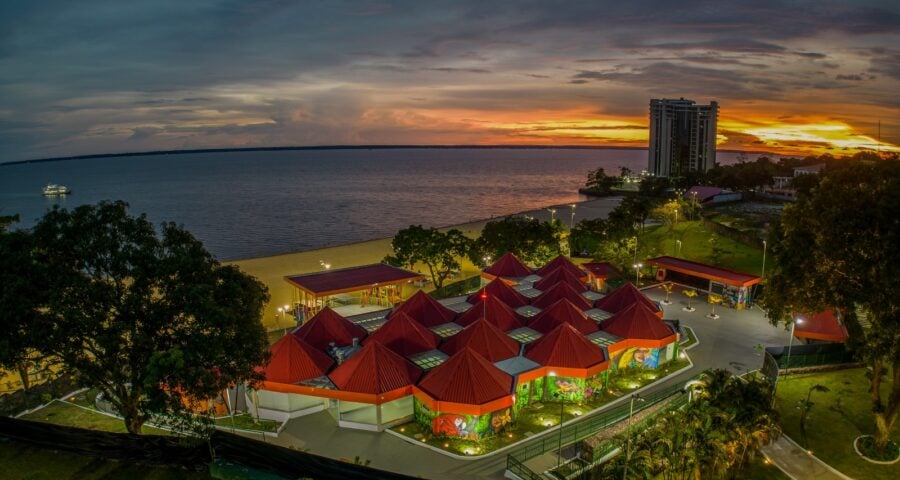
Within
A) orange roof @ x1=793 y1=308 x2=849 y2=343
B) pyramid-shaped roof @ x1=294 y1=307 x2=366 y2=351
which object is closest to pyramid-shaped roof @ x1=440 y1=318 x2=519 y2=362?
pyramid-shaped roof @ x1=294 y1=307 x2=366 y2=351

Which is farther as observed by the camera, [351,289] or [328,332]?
[351,289]

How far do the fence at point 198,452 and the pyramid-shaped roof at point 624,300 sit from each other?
18254mm

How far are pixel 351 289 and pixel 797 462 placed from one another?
23326 mm

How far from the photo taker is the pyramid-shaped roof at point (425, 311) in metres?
26.7

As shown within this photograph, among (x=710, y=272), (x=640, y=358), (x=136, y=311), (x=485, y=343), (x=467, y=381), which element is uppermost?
(x=136, y=311)

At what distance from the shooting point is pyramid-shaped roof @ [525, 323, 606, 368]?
→ 21.6m

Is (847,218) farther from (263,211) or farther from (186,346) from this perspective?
(263,211)

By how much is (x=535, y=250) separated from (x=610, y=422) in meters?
23.9

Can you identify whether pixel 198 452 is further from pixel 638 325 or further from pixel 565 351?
pixel 638 325

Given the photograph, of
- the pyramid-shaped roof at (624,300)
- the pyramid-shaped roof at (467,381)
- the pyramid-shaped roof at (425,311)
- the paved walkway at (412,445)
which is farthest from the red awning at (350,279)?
the pyramid-shaped roof at (467,381)

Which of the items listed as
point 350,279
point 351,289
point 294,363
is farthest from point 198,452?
point 350,279

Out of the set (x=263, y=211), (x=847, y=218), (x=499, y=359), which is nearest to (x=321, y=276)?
(x=499, y=359)

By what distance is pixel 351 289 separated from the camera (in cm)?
3266

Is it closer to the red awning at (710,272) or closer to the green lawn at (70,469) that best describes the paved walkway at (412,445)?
the green lawn at (70,469)
